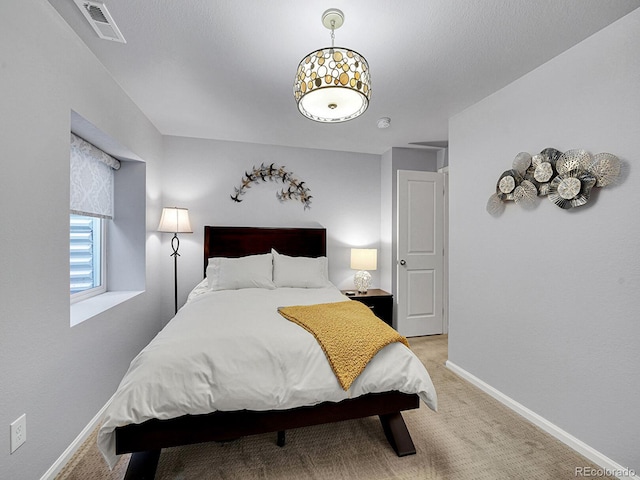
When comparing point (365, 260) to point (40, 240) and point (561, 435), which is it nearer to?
point (561, 435)

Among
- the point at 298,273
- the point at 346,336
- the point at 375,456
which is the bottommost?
the point at 375,456

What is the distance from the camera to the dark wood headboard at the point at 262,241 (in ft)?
11.4

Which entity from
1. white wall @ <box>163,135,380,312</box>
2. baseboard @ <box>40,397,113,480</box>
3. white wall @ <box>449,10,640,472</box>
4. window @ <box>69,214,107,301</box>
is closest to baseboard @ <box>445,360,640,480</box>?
white wall @ <box>449,10,640,472</box>

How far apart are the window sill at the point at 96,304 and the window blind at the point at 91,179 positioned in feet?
2.27

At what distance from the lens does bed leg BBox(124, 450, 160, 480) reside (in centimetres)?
146

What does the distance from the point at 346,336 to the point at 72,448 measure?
1693 mm

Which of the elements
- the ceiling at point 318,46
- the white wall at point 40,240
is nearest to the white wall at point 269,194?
the ceiling at point 318,46

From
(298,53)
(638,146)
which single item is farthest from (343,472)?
(298,53)

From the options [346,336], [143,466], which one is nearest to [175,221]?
[143,466]

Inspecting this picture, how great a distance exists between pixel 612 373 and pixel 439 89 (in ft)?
7.05

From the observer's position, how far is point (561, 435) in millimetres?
1822

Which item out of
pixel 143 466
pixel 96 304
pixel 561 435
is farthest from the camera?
pixel 96 304

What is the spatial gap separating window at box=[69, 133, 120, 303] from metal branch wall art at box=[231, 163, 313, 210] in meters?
1.30

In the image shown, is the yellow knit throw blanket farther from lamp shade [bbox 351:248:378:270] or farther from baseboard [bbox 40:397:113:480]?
lamp shade [bbox 351:248:378:270]
